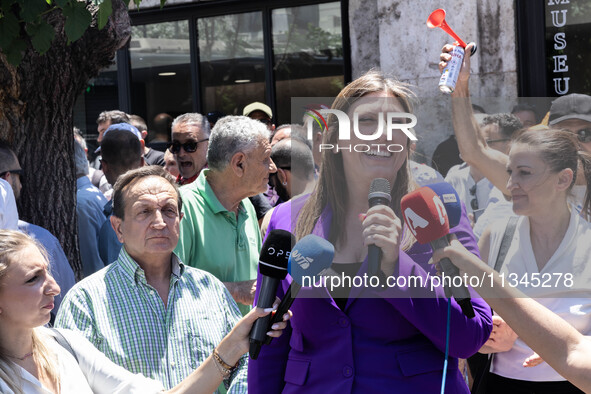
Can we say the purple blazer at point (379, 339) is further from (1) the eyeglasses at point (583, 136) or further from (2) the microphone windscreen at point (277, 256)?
(1) the eyeglasses at point (583, 136)

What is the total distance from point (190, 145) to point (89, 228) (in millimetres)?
1140

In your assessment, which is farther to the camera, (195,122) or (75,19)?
(195,122)

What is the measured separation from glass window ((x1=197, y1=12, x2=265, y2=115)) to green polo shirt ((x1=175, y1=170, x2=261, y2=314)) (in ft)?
15.9

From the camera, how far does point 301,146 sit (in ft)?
7.95

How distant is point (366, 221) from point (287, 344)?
2.11ft

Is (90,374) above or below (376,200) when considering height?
below

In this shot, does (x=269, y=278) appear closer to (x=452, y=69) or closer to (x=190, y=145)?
(x=452, y=69)

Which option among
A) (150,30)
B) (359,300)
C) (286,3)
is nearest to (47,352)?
(359,300)

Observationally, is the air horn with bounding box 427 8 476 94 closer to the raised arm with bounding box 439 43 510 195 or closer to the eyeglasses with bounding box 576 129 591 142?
the raised arm with bounding box 439 43 510 195

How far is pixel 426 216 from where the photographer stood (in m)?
2.25

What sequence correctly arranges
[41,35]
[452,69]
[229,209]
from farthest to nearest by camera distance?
[229,209], [41,35], [452,69]

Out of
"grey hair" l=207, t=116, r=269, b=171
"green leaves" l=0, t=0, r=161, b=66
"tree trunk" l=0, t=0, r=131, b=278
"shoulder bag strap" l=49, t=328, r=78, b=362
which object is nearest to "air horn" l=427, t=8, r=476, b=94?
"shoulder bag strap" l=49, t=328, r=78, b=362

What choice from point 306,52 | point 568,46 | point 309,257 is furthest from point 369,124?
point 306,52

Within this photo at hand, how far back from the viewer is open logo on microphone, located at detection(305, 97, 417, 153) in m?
2.39
